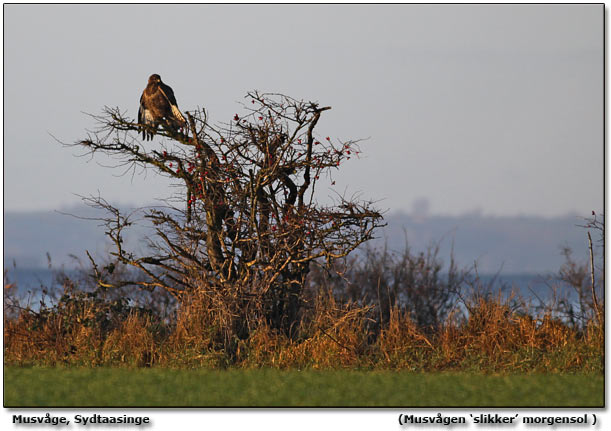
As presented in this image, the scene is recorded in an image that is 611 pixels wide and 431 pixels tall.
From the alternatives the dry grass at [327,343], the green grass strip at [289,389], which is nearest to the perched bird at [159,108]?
the dry grass at [327,343]

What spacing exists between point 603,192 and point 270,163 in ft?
13.2

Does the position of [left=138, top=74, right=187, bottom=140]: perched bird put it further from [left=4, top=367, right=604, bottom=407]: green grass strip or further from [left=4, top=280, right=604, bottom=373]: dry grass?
[left=4, top=367, right=604, bottom=407]: green grass strip

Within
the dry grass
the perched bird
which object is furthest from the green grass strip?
the perched bird

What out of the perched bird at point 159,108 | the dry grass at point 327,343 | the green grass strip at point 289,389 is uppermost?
the perched bird at point 159,108

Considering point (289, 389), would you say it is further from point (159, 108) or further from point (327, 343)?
point (159, 108)

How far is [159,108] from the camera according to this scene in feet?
37.6

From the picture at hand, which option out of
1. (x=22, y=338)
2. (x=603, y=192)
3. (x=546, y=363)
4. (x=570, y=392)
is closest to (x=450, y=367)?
(x=546, y=363)

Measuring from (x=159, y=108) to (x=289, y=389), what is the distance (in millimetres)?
4499

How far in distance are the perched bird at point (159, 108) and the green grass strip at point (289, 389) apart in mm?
3297

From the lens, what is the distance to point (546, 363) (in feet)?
Answer: 33.3

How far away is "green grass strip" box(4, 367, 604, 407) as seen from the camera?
27.0ft

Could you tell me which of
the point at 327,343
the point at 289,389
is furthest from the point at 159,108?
the point at 289,389

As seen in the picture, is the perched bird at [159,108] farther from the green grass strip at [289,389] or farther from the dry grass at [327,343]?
the green grass strip at [289,389]

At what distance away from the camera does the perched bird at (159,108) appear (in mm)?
11445
